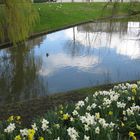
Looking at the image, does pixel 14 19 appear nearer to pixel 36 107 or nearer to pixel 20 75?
pixel 20 75

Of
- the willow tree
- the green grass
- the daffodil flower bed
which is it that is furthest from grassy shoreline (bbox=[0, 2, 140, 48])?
the daffodil flower bed

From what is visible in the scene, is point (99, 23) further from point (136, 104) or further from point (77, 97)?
point (136, 104)

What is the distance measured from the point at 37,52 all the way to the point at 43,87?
293 inches

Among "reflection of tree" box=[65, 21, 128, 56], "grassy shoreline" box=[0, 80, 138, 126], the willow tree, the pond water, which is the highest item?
the willow tree

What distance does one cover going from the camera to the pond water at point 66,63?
1480 centimetres

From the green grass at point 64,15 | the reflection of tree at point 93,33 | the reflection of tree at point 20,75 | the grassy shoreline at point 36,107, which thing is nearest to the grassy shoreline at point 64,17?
the green grass at point 64,15

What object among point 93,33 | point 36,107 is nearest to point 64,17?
point 93,33

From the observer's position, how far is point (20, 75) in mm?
16766

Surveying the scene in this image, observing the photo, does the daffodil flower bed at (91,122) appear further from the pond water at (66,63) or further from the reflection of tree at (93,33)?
the reflection of tree at (93,33)

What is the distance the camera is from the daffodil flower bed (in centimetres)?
551

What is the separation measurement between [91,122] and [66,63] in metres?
13.1

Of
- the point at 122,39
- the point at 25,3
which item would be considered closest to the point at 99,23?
the point at 122,39

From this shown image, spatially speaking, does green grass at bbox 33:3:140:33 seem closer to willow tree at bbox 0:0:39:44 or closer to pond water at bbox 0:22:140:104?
pond water at bbox 0:22:140:104

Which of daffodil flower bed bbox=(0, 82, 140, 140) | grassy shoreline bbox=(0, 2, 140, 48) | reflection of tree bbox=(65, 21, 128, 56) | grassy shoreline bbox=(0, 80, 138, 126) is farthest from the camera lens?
grassy shoreline bbox=(0, 2, 140, 48)
